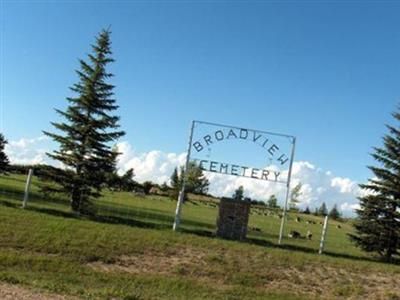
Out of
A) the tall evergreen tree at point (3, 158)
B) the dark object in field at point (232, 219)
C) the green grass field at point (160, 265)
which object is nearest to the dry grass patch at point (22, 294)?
the green grass field at point (160, 265)

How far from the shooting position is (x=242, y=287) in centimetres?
1414

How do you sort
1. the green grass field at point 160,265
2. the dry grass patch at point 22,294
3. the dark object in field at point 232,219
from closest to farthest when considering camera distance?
the dry grass patch at point 22,294 → the green grass field at point 160,265 → the dark object in field at point 232,219

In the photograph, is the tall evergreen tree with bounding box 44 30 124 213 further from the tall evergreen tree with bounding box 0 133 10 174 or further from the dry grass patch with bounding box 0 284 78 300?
the tall evergreen tree with bounding box 0 133 10 174

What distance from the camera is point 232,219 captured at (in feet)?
66.9

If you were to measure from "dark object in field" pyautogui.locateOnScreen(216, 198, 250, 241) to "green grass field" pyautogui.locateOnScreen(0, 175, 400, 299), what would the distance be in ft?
4.99

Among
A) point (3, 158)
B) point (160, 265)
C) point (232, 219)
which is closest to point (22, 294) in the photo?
point (160, 265)

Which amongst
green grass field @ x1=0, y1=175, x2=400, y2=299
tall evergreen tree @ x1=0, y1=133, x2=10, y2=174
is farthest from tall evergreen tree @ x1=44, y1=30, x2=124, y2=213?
tall evergreen tree @ x1=0, y1=133, x2=10, y2=174

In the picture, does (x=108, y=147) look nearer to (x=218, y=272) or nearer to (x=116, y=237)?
(x=116, y=237)

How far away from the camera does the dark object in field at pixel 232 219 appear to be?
20234 mm

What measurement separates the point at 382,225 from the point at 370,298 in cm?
793

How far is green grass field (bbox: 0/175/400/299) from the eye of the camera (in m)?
12.9

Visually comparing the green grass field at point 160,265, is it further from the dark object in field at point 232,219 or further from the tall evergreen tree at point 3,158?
the tall evergreen tree at point 3,158

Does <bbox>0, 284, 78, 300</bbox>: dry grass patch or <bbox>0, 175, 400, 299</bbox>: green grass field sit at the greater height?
<bbox>0, 175, 400, 299</bbox>: green grass field

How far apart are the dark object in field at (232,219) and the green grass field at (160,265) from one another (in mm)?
1521
